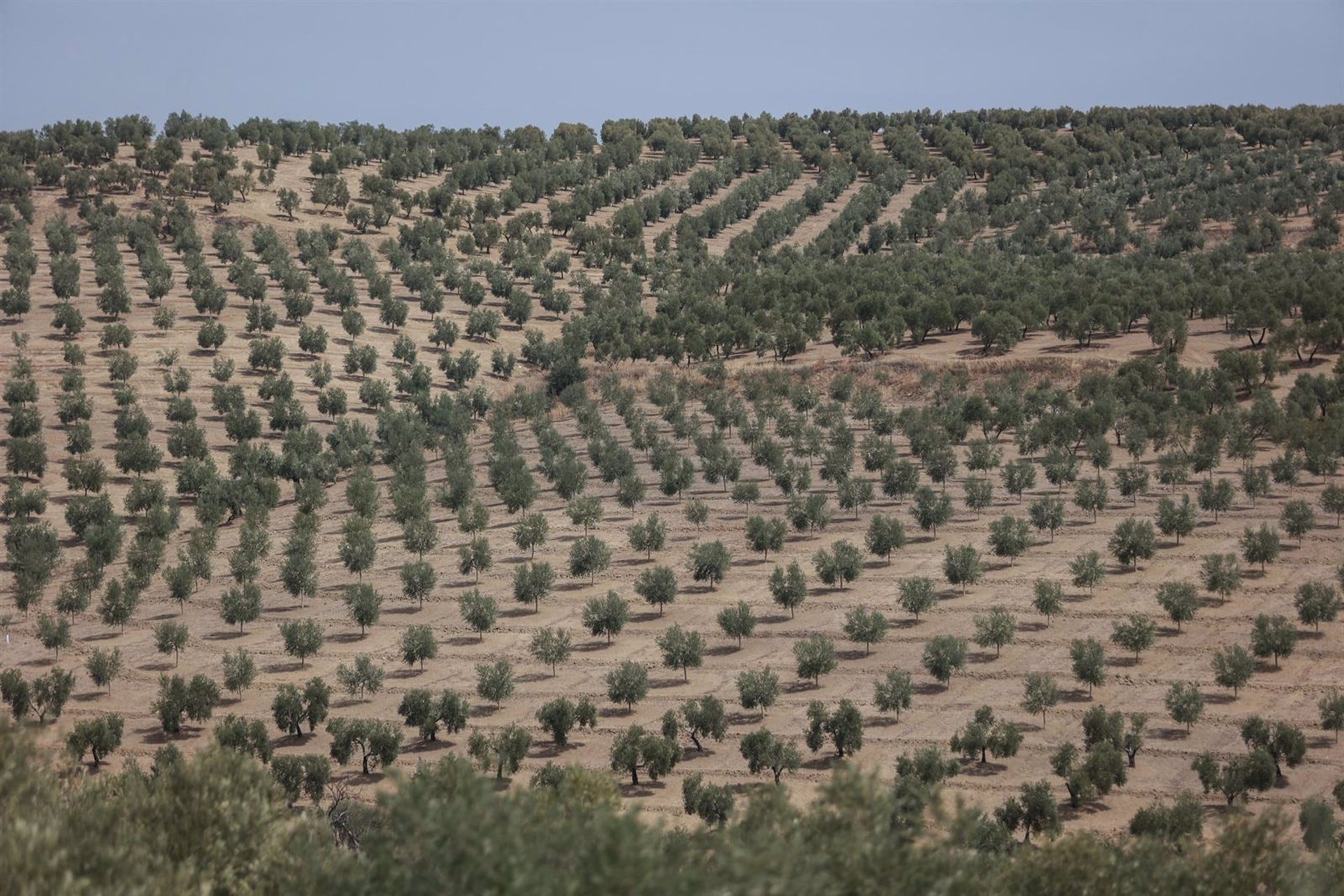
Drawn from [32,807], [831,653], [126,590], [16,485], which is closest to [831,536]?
[831,653]

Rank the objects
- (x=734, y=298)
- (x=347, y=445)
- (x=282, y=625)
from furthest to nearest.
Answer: (x=734, y=298), (x=347, y=445), (x=282, y=625)

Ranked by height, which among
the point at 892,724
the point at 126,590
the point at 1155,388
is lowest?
the point at 892,724

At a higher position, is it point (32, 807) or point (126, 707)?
point (32, 807)

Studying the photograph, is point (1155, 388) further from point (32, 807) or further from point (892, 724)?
point (32, 807)

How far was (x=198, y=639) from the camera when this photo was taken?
264 feet

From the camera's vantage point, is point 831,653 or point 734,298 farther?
point 734,298

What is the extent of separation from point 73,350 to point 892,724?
9194 centimetres

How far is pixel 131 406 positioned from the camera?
119312 mm

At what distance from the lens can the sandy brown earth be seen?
6191cm

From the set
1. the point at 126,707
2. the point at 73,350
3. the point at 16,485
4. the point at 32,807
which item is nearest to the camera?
the point at 32,807

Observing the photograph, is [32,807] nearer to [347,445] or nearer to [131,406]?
[347,445]

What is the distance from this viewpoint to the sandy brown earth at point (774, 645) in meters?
61.9

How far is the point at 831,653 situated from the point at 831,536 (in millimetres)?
23920

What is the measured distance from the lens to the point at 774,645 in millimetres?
76750
